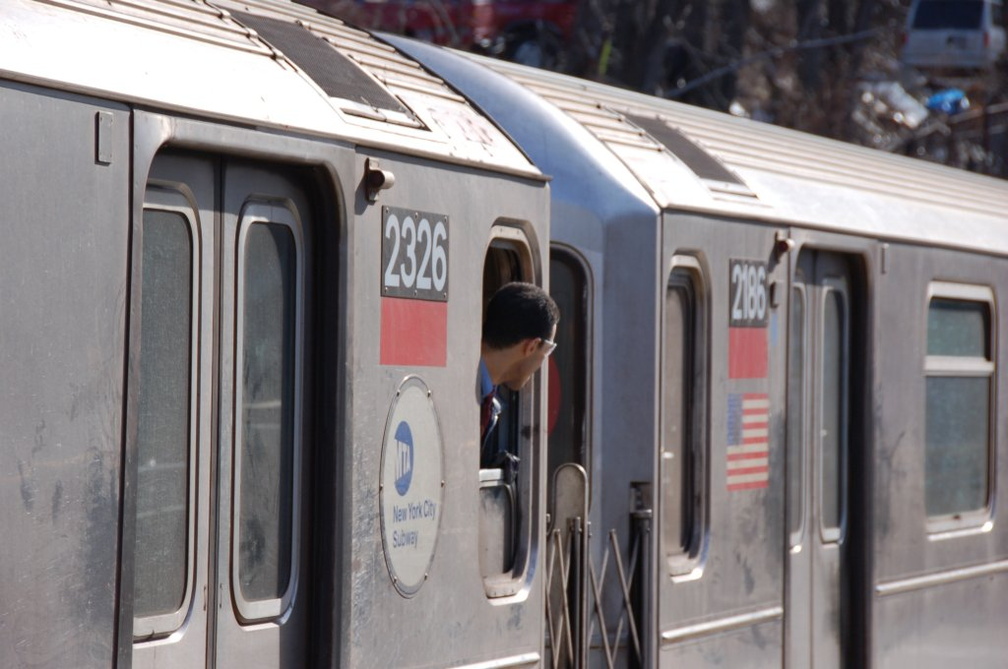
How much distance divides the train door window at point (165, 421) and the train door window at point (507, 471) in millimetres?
1408

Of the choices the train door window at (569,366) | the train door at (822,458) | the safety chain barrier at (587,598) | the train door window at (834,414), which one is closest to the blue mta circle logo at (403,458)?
the safety chain barrier at (587,598)

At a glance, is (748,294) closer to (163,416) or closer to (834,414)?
(834,414)

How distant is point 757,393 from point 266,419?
290 centimetres

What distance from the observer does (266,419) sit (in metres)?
3.90

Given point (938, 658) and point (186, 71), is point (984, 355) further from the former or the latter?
point (186, 71)

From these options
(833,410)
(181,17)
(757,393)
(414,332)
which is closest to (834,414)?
(833,410)

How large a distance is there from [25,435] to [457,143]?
193 centimetres

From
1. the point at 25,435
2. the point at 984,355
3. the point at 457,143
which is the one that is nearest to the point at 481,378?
the point at 457,143

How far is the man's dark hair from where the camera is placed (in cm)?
475

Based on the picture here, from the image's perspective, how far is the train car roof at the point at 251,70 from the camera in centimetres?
335

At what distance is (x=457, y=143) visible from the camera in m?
4.72

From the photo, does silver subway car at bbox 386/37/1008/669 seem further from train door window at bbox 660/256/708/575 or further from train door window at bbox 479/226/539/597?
train door window at bbox 479/226/539/597

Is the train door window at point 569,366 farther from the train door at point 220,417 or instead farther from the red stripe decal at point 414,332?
the train door at point 220,417

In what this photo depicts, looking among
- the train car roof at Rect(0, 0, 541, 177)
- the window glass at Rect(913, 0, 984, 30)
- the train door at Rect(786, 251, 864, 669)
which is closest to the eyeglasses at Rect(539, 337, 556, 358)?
the train car roof at Rect(0, 0, 541, 177)
